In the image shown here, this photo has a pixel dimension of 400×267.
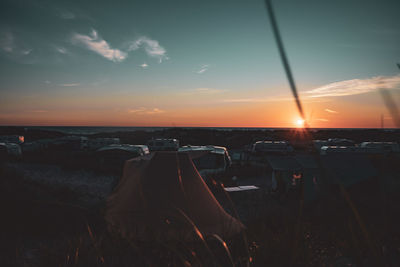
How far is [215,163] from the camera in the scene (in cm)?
1309

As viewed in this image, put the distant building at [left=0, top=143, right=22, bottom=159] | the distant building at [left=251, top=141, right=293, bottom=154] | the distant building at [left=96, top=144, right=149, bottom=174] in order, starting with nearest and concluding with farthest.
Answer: the distant building at [left=96, top=144, right=149, bottom=174] < the distant building at [left=0, top=143, right=22, bottom=159] < the distant building at [left=251, top=141, right=293, bottom=154]

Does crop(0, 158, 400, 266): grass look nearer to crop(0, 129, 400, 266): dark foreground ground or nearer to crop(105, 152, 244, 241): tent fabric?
crop(0, 129, 400, 266): dark foreground ground

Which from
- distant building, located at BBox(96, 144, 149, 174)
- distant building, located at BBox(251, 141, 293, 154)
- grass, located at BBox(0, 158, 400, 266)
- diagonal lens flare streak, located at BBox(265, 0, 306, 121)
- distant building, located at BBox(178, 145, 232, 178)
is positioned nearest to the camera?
diagonal lens flare streak, located at BBox(265, 0, 306, 121)

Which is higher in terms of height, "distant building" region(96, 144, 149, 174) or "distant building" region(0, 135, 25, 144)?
"distant building" region(0, 135, 25, 144)

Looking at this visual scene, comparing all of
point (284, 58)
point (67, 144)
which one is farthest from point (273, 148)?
point (284, 58)

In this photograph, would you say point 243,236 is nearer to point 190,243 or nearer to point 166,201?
point 190,243

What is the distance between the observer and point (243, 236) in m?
1.33

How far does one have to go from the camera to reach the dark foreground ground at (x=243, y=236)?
1222mm

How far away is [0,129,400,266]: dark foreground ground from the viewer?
1.22 meters

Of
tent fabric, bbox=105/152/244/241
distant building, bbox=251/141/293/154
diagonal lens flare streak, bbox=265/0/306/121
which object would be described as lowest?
distant building, bbox=251/141/293/154

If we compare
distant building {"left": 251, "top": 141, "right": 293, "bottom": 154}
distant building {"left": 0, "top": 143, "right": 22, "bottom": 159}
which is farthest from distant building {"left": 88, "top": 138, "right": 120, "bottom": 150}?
distant building {"left": 251, "top": 141, "right": 293, "bottom": 154}

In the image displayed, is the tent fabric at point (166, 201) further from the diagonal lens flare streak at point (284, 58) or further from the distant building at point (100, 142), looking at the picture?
the distant building at point (100, 142)

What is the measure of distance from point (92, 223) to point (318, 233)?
222 inches

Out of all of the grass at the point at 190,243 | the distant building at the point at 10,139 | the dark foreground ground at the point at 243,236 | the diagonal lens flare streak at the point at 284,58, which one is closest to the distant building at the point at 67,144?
the distant building at the point at 10,139
